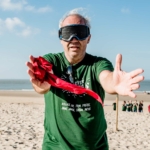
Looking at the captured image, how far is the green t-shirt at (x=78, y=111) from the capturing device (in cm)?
288

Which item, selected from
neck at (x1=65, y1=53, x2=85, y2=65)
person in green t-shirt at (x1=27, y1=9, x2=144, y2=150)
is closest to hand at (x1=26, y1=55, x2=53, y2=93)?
person in green t-shirt at (x1=27, y1=9, x2=144, y2=150)

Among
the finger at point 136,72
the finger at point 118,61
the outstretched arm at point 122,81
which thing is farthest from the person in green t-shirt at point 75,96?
the finger at point 136,72

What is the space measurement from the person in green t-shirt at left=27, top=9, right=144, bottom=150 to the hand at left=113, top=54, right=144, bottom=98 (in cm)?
52

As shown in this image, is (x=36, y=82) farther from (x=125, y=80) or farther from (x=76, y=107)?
(x=125, y=80)

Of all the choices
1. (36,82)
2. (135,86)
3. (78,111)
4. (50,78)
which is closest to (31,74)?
(36,82)

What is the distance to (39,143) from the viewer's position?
8.62m

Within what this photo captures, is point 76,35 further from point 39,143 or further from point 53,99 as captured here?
point 39,143

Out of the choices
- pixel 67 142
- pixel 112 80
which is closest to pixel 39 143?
pixel 67 142

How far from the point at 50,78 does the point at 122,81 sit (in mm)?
984

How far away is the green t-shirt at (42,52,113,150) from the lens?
2879 millimetres

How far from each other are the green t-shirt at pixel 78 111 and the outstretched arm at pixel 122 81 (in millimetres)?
375

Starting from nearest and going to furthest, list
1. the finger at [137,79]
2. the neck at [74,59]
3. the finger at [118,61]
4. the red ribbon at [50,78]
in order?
the finger at [137,79]
the finger at [118,61]
the red ribbon at [50,78]
the neck at [74,59]

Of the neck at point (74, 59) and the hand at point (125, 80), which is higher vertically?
the neck at point (74, 59)

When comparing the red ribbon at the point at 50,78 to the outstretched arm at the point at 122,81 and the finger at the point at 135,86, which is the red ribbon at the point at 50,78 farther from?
the finger at the point at 135,86
